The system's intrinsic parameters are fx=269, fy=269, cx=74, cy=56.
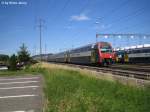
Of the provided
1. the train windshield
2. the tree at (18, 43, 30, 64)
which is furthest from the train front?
the tree at (18, 43, 30, 64)

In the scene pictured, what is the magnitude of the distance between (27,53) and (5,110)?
204 ft

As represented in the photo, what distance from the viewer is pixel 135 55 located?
5078cm

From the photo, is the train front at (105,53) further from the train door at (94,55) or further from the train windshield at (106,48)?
the train door at (94,55)

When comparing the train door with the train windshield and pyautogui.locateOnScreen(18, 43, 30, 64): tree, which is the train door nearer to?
the train windshield

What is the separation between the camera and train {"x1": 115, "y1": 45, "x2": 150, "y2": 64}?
150 ft

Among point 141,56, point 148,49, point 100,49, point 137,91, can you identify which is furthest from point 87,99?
point 141,56

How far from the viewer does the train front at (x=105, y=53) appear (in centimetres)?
3527

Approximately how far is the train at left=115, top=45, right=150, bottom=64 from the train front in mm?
10518

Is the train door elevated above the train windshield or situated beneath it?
situated beneath

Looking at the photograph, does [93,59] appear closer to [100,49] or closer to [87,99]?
[100,49]

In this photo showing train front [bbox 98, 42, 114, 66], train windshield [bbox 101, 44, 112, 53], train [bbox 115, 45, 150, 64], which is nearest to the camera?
train front [bbox 98, 42, 114, 66]

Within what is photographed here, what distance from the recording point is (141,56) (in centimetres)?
4775

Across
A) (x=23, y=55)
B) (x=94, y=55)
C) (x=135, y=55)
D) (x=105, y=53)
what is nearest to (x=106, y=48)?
(x=105, y=53)

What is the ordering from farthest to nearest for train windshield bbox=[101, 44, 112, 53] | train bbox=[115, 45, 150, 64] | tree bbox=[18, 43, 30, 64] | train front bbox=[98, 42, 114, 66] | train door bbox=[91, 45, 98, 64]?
tree bbox=[18, 43, 30, 64], train bbox=[115, 45, 150, 64], train door bbox=[91, 45, 98, 64], train windshield bbox=[101, 44, 112, 53], train front bbox=[98, 42, 114, 66]
